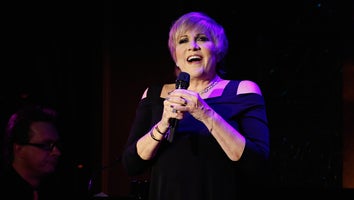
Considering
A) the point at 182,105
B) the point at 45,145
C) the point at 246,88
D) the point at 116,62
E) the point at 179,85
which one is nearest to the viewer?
the point at 182,105

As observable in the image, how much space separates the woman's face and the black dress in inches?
4.6

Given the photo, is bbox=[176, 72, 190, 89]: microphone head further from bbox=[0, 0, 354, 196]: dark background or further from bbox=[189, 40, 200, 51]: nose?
bbox=[0, 0, 354, 196]: dark background

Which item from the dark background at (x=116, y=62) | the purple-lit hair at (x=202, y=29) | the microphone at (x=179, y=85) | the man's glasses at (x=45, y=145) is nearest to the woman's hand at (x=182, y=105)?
the microphone at (x=179, y=85)

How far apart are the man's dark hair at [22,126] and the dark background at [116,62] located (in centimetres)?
56

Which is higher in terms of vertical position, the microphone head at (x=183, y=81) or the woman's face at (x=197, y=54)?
the woman's face at (x=197, y=54)

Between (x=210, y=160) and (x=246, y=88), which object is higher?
(x=246, y=88)

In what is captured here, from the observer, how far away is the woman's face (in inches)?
75.2

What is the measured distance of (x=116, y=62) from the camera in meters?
3.80

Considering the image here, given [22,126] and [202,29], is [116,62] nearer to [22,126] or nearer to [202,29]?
[22,126]

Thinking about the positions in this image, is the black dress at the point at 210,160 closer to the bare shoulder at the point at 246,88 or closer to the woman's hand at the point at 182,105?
the bare shoulder at the point at 246,88

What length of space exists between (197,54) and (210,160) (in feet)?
1.38

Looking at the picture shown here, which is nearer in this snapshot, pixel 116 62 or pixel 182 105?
pixel 182 105

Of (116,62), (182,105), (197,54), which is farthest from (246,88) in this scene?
(116,62)

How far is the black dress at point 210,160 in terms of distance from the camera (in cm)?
176
